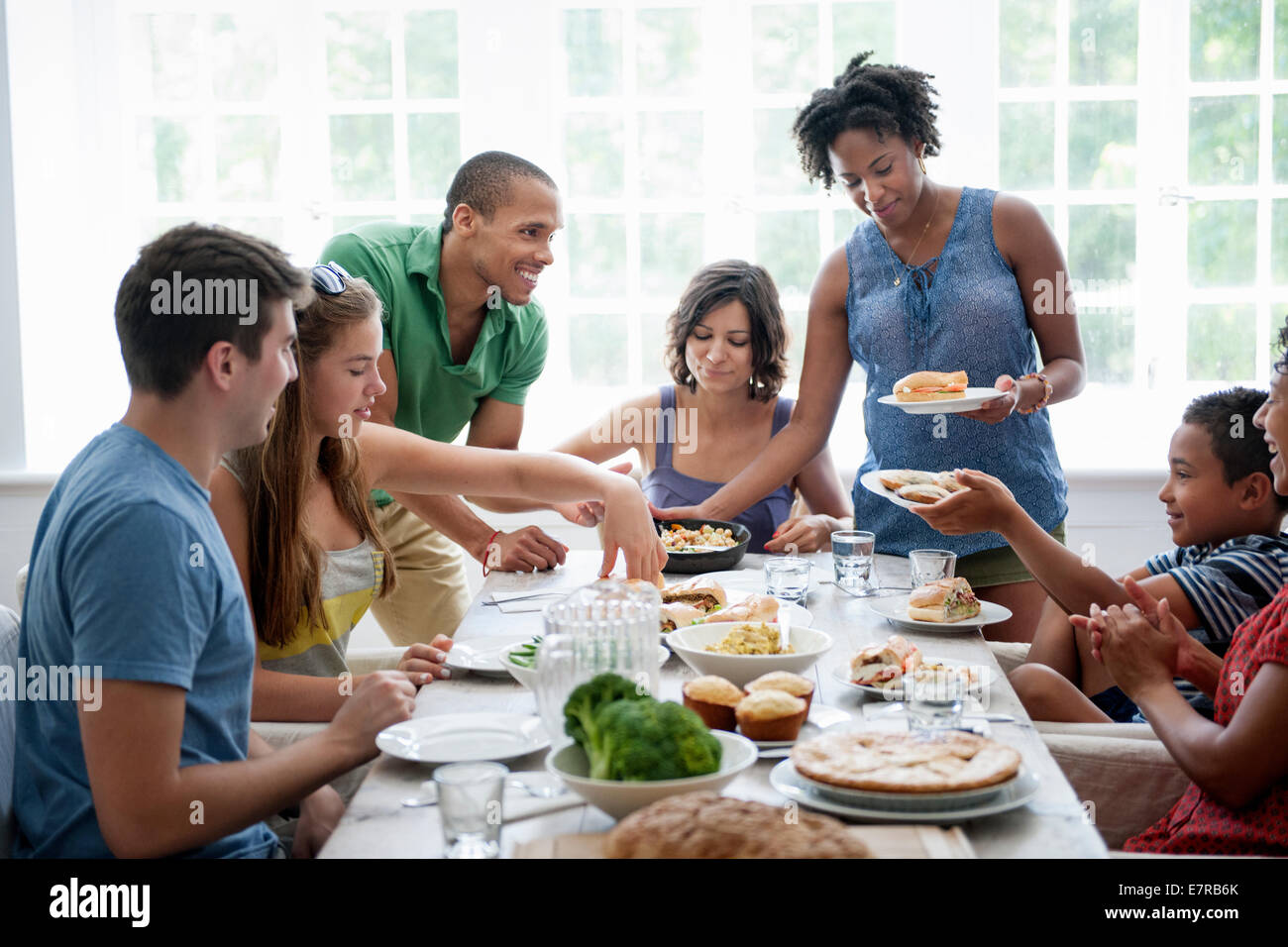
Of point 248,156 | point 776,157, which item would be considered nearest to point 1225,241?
point 776,157

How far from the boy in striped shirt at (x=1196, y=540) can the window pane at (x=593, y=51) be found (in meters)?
2.80

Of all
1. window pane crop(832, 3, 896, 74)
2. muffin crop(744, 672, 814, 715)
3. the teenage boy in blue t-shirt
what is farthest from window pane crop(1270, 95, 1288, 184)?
the teenage boy in blue t-shirt

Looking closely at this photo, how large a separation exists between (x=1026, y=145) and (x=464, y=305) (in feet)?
7.79

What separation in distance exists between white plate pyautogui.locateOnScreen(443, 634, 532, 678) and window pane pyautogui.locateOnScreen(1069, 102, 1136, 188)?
3.22 meters

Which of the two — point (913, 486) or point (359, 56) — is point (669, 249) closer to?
point (359, 56)

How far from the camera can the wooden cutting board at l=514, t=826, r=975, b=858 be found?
3.54ft

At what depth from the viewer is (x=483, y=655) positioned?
184cm

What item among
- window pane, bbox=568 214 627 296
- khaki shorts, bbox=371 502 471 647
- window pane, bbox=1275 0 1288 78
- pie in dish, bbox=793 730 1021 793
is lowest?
khaki shorts, bbox=371 502 471 647

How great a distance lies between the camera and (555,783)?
4.32 ft

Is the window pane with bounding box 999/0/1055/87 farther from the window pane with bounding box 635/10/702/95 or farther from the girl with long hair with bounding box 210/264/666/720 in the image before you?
the girl with long hair with bounding box 210/264/666/720

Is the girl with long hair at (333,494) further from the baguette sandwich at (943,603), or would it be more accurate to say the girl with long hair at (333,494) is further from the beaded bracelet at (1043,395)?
the beaded bracelet at (1043,395)

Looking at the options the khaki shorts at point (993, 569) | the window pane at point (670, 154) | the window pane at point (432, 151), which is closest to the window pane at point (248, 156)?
the window pane at point (432, 151)
